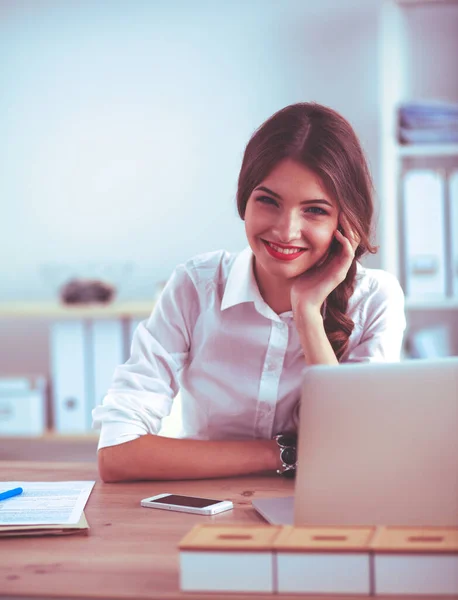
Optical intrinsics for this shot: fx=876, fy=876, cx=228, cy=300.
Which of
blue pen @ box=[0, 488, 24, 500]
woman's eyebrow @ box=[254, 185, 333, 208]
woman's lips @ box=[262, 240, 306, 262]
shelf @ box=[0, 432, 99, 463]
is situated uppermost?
woman's eyebrow @ box=[254, 185, 333, 208]

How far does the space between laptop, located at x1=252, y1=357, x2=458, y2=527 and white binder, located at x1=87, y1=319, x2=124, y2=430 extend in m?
2.03

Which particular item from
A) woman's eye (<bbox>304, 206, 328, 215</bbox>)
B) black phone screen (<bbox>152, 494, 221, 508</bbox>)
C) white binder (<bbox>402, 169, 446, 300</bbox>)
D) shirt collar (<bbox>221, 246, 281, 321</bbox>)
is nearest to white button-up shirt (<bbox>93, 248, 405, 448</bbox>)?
shirt collar (<bbox>221, 246, 281, 321</bbox>)

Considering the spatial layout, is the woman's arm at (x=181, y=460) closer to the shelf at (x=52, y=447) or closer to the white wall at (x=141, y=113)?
the shelf at (x=52, y=447)

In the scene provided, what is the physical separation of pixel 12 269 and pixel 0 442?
68 cm

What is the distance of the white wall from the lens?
10.7ft

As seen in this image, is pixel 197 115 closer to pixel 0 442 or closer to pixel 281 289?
pixel 0 442

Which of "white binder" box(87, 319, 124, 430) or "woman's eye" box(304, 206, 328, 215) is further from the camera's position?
"white binder" box(87, 319, 124, 430)

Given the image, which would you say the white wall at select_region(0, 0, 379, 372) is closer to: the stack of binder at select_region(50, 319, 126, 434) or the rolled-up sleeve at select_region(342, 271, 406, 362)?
the stack of binder at select_region(50, 319, 126, 434)

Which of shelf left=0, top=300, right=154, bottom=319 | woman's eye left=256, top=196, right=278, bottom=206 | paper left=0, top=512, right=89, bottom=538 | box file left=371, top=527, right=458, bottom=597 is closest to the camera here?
box file left=371, top=527, right=458, bottom=597

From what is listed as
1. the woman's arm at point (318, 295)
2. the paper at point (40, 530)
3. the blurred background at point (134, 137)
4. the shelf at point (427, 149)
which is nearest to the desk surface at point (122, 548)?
the paper at point (40, 530)

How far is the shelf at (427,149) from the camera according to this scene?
115 inches

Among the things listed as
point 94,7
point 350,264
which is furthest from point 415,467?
point 94,7

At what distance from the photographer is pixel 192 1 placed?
10.9 feet

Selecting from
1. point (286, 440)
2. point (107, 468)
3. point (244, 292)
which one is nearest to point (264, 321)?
point (244, 292)
